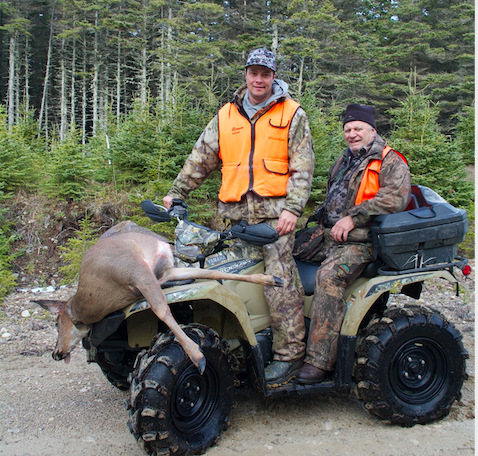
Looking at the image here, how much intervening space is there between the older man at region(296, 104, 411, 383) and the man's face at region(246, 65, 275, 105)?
0.78 metres

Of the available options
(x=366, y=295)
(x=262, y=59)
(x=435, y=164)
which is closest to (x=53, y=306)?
(x=366, y=295)

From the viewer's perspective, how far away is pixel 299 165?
3719mm

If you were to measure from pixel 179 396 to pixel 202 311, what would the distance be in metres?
0.71

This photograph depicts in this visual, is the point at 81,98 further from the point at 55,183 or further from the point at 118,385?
the point at 118,385

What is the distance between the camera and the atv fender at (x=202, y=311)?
3.04 meters

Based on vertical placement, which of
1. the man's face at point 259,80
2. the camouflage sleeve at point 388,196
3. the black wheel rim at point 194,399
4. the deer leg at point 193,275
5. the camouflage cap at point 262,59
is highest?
the camouflage cap at point 262,59

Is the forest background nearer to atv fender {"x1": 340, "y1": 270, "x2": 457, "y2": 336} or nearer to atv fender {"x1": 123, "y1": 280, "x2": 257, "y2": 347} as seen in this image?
atv fender {"x1": 123, "y1": 280, "x2": 257, "y2": 347}

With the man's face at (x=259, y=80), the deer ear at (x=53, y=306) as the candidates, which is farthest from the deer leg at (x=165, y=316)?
the man's face at (x=259, y=80)

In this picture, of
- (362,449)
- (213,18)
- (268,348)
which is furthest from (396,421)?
(213,18)

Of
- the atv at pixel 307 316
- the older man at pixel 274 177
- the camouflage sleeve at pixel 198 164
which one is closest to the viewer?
the atv at pixel 307 316

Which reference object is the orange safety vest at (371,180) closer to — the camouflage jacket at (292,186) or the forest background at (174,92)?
the camouflage jacket at (292,186)

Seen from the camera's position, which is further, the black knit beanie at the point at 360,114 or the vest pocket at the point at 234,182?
the black knit beanie at the point at 360,114

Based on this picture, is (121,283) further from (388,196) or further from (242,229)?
(388,196)

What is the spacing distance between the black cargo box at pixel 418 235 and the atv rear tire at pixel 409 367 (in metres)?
0.47
